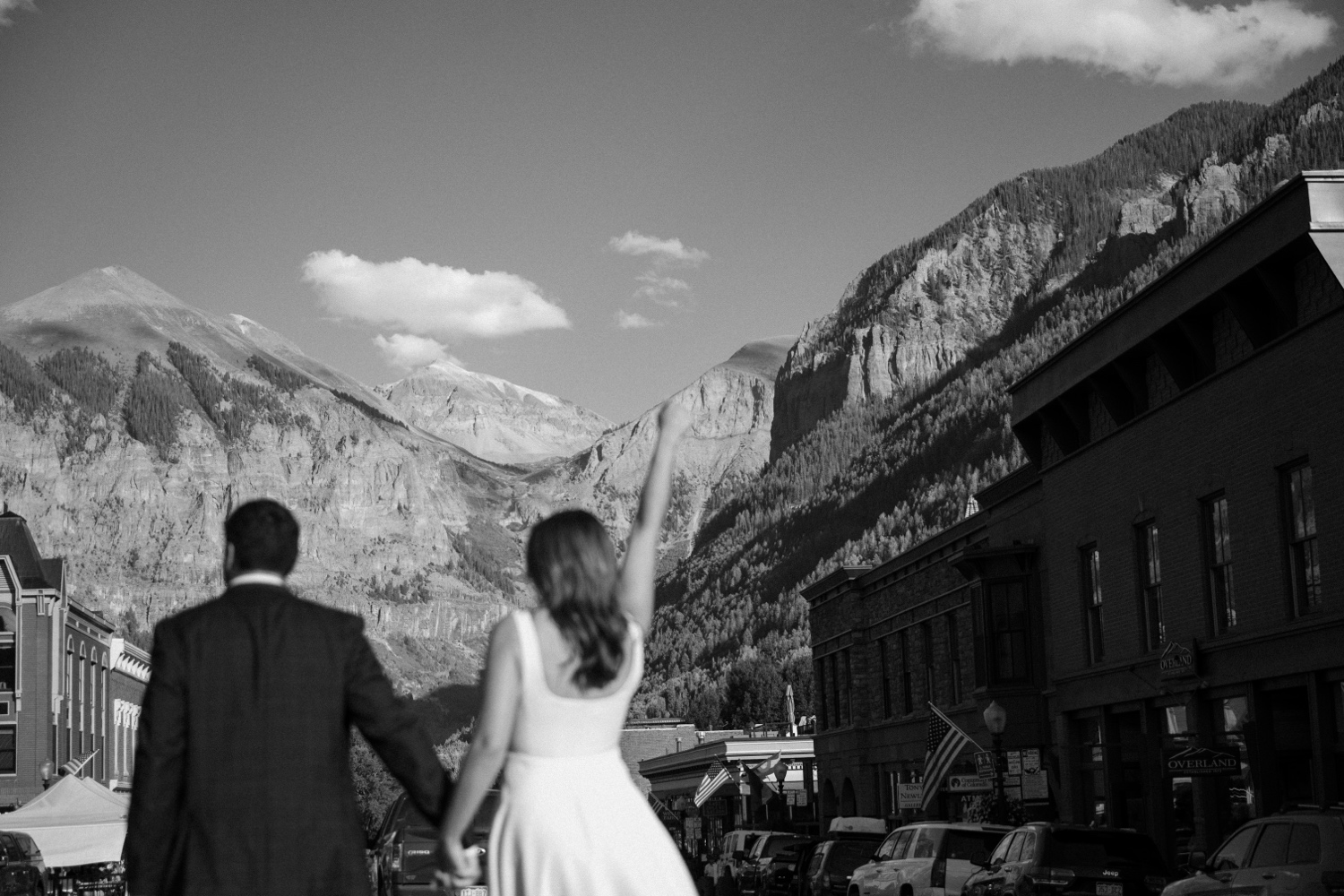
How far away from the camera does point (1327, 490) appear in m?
23.4

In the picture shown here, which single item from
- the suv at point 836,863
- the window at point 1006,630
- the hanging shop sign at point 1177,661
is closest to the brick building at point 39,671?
the window at point 1006,630

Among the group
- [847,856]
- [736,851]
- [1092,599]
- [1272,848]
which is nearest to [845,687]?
[736,851]

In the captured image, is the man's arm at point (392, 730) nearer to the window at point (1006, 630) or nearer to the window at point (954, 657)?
the window at point (1006, 630)

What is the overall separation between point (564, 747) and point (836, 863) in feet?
85.6

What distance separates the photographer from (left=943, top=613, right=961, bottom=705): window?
4194 cm

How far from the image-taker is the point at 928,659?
45250 mm

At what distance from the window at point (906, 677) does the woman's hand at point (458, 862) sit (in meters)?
41.6

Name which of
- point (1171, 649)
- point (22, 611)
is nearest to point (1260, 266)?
point (1171, 649)

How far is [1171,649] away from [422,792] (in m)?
24.1

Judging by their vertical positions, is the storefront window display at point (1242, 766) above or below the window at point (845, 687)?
below

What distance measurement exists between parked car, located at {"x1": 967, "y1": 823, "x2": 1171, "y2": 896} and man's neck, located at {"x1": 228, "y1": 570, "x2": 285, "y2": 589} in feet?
47.1

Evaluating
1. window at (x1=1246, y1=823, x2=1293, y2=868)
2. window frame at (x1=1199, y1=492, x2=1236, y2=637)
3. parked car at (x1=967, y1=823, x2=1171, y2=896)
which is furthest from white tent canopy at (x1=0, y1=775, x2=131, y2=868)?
window at (x1=1246, y1=823, x2=1293, y2=868)

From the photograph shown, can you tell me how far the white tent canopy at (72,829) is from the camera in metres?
31.1

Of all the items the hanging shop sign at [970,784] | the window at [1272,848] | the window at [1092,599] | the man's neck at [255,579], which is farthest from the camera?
the window at [1092,599]
